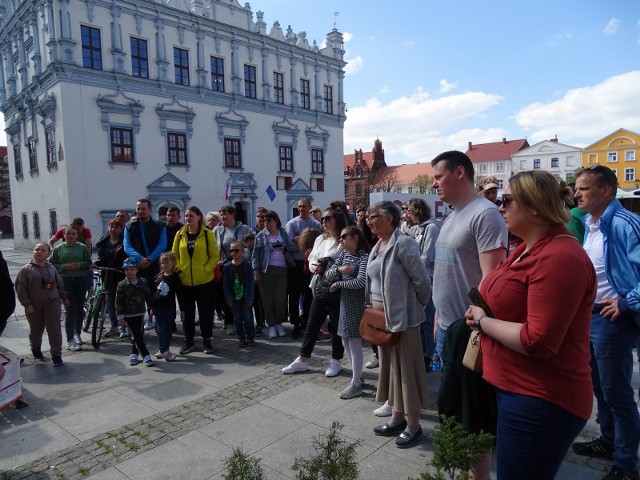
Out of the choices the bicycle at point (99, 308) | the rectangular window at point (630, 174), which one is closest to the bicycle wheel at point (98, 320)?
the bicycle at point (99, 308)

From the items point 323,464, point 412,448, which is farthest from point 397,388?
point 323,464

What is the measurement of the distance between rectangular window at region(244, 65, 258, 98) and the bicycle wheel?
24838mm

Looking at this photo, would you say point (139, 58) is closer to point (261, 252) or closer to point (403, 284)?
point (261, 252)

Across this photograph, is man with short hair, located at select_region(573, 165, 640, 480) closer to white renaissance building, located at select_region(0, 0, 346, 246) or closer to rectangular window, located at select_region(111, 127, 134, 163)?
white renaissance building, located at select_region(0, 0, 346, 246)

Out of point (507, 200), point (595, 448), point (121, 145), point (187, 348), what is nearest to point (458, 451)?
point (507, 200)

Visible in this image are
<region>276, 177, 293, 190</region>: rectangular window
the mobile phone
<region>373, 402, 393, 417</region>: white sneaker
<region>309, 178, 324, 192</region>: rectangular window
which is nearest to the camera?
the mobile phone

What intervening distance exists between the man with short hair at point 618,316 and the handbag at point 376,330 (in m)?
1.42

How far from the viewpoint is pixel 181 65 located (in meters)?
26.2

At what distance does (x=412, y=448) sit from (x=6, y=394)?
372 cm

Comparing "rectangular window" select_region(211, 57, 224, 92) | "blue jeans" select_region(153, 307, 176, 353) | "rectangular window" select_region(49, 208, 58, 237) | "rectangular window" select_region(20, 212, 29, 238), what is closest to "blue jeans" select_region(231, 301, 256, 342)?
"blue jeans" select_region(153, 307, 176, 353)

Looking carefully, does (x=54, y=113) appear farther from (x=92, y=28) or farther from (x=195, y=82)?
(x=195, y=82)

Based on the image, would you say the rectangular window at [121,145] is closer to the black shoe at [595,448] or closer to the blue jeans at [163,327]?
the blue jeans at [163,327]

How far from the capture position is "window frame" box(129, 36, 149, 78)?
24.1m

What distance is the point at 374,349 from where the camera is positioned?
5641mm
